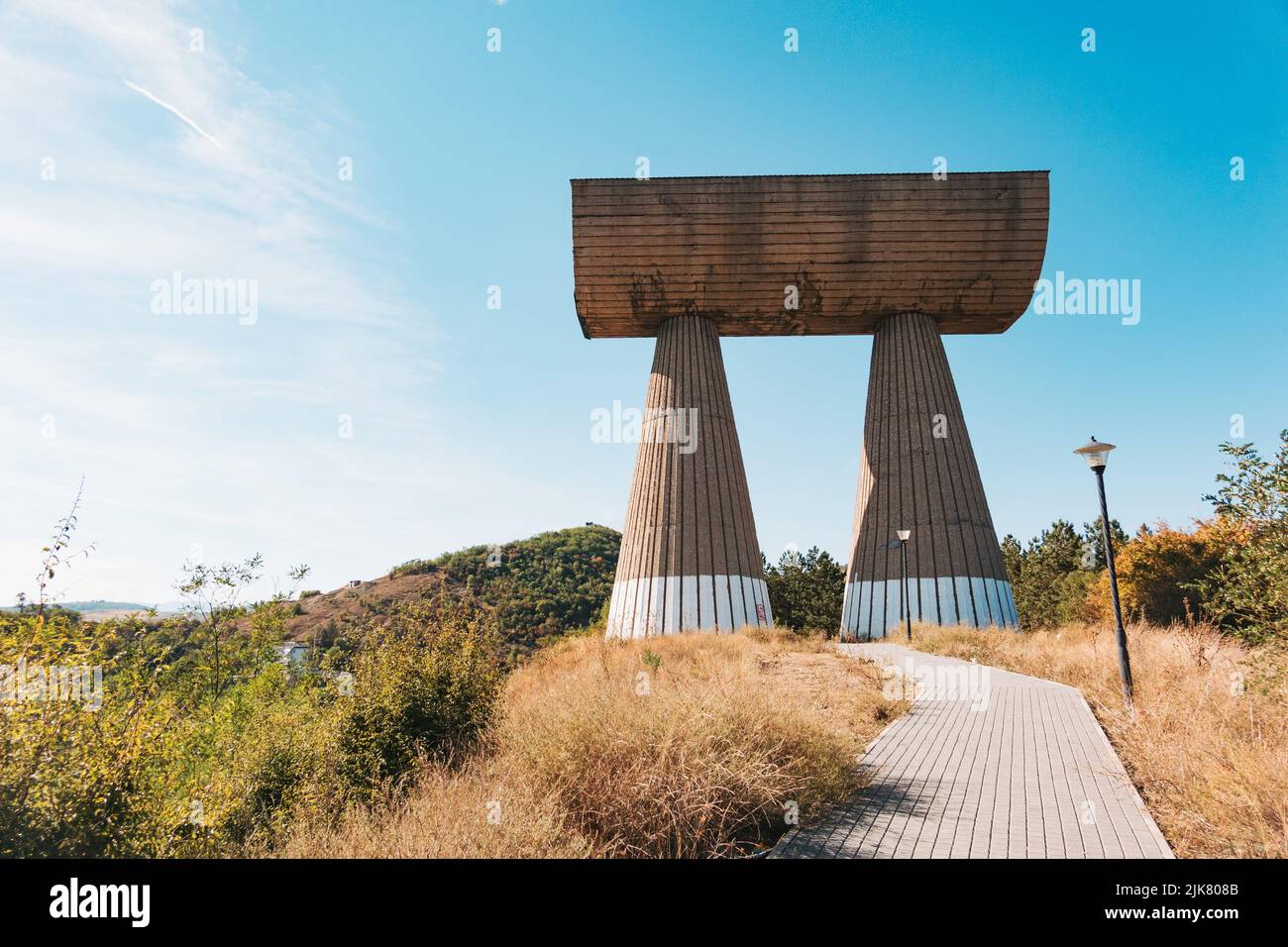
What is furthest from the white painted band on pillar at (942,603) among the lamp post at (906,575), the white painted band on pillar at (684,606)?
the white painted band on pillar at (684,606)

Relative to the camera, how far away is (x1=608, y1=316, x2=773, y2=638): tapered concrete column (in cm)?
1900

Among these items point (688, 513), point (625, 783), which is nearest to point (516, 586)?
point (688, 513)

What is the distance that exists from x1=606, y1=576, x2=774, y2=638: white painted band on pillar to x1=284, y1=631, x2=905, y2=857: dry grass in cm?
1168

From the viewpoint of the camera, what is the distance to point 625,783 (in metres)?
4.77

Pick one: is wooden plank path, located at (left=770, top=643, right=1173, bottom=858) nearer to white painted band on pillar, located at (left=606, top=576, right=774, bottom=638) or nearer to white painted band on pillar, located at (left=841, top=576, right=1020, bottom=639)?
white painted band on pillar, located at (left=606, top=576, right=774, bottom=638)

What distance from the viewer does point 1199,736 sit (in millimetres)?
5613

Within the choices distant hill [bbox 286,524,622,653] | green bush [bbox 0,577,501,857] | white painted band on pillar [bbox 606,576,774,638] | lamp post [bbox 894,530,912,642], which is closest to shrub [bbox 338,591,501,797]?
green bush [bbox 0,577,501,857]

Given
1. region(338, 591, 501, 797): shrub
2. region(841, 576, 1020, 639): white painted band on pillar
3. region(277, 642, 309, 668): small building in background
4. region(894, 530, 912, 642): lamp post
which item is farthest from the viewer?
region(841, 576, 1020, 639): white painted band on pillar

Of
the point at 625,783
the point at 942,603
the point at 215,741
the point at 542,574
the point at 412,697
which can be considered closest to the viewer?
the point at 625,783

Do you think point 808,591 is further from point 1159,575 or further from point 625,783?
point 625,783

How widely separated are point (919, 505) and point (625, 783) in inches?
733

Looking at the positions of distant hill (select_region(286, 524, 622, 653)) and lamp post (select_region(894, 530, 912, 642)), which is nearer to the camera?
lamp post (select_region(894, 530, 912, 642))
